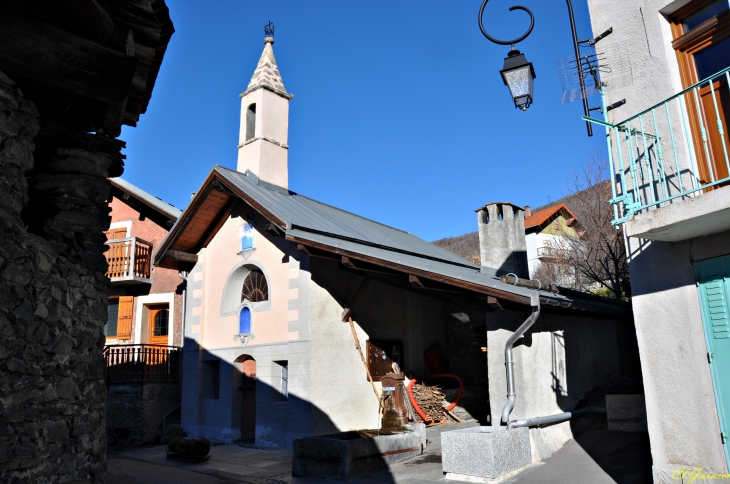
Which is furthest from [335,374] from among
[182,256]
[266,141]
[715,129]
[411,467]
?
[715,129]

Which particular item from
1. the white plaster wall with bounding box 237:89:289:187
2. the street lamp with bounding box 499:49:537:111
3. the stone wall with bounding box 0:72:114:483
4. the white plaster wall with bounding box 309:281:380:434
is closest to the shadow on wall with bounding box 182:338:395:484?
the white plaster wall with bounding box 309:281:380:434

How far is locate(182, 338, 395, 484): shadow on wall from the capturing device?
11516 mm

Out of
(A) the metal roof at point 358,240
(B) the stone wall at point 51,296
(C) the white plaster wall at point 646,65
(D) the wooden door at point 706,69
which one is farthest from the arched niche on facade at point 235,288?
(D) the wooden door at point 706,69

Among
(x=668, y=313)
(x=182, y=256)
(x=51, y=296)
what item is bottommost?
(x=668, y=313)

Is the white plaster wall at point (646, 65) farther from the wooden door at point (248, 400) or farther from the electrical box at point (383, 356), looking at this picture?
the wooden door at point (248, 400)

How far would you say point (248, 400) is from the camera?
43.2 feet

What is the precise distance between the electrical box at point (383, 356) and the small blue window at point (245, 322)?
2.81 meters

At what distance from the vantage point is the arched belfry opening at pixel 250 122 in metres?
15.7

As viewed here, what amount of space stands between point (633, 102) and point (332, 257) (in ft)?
22.9

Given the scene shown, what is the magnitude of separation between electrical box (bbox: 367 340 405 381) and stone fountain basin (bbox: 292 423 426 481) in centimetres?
337

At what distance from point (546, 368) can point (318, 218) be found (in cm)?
634

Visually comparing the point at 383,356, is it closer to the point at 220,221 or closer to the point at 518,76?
the point at 220,221

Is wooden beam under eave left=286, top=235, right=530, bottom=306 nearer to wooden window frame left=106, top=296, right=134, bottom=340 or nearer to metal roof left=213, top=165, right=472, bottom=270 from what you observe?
metal roof left=213, top=165, right=472, bottom=270

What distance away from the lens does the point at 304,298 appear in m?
11.9
